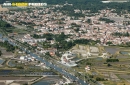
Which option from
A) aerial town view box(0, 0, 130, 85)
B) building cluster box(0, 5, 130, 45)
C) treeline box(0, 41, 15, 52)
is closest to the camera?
aerial town view box(0, 0, 130, 85)

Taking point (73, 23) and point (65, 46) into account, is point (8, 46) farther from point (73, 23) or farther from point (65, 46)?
point (73, 23)

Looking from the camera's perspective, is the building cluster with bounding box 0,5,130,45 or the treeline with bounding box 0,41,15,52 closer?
the treeline with bounding box 0,41,15,52

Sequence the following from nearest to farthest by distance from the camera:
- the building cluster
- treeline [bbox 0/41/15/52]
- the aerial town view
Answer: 1. the aerial town view
2. treeline [bbox 0/41/15/52]
3. the building cluster

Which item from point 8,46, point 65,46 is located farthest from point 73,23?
point 8,46

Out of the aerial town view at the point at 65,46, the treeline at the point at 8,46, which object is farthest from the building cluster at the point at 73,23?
the treeline at the point at 8,46

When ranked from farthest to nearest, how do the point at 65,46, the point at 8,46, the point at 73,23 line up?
the point at 73,23 < the point at 65,46 < the point at 8,46

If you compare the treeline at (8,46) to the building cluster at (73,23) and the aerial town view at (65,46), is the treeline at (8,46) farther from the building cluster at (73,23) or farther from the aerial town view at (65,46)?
the building cluster at (73,23)

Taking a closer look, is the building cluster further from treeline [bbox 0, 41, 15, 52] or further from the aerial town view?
treeline [bbox 0, 41, 15, 52]

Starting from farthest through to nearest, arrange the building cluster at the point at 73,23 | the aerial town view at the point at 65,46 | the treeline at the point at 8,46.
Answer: the building cluster at the point at 73,23, the treeline at the point at 8,46, the aerial town view at the point at 65,46

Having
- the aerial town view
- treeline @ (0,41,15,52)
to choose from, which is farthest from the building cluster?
treeline @ (0,41,15,52)
